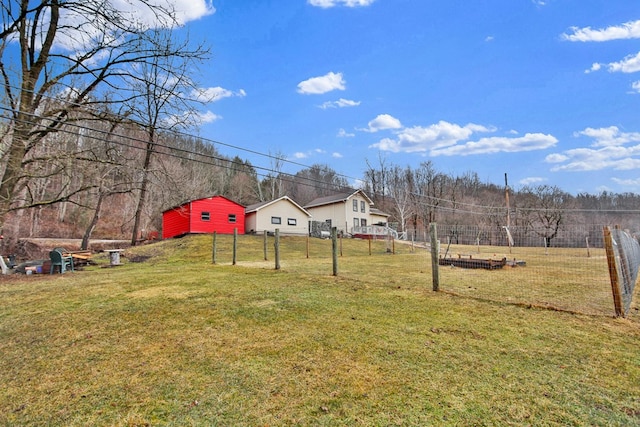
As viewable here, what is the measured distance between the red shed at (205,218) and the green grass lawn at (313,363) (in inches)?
749

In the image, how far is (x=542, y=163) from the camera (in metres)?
33.6

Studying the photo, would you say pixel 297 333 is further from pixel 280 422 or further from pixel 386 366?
pixel 280 422

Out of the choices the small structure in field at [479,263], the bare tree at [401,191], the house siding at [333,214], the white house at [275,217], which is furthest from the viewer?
the bare tree at [401,191]

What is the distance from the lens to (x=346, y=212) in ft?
109

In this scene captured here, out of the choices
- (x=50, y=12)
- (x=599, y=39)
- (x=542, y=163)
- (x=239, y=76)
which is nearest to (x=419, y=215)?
(x=542, y=163)

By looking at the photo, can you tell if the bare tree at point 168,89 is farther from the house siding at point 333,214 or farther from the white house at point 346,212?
the house siding at point 333,214

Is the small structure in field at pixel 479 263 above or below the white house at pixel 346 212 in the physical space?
below

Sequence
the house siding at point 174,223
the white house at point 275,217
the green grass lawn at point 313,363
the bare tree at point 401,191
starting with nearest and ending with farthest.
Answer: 1. the green grass lawn at point 313,363
2. the house siding at point 174,223
3. the white house at point 275,217
4. the bare tree at point 401,191

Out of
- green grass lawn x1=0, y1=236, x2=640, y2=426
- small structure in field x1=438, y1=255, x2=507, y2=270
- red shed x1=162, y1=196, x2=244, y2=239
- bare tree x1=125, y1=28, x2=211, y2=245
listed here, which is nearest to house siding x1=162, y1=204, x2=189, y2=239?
red shed x1=162, y1=196, x2=244, y2=239

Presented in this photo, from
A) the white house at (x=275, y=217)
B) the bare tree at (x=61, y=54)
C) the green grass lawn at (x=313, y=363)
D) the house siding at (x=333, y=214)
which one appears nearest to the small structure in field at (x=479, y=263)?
the green grass lawn at (x=313, y=363)

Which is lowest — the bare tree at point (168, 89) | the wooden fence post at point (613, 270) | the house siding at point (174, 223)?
the wooden fence post at point (613, 270)

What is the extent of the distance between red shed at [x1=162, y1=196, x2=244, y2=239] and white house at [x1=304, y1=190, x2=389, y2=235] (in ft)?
34.8

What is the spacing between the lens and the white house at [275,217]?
1101 inches

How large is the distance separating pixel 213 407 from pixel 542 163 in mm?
40470
